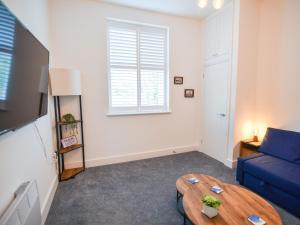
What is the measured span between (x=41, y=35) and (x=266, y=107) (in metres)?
3.64

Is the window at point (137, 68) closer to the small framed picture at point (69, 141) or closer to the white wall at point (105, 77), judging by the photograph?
the white wall at point (105, 77)

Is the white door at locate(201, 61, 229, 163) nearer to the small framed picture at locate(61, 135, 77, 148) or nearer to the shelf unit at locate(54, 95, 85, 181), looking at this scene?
the shelf unit at locate(54, 95, 85, 181)

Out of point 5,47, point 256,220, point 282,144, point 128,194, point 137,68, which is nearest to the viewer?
point 5,47

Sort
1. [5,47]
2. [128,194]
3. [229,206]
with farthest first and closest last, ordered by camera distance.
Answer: [128,194]
[229,206]
[5,47]

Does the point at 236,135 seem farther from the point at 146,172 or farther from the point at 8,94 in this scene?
the point at 8,94

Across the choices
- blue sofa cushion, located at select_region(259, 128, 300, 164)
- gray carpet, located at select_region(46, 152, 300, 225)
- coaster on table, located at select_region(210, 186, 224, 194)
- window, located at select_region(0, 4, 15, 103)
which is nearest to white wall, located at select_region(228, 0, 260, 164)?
blue sofa cushion, located at select_region(259, 128, 300, 164)

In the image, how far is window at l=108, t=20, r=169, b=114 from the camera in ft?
10.5

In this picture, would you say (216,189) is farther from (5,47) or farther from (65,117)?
(65,117)

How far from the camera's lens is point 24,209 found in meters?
1.25

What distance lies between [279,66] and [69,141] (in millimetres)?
3673

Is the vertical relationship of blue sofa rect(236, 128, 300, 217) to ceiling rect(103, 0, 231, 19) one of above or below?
below

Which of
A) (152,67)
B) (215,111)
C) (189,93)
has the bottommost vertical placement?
(215,111)

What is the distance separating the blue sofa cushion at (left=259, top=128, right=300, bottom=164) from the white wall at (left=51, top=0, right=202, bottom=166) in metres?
1.53

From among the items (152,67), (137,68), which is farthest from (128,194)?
(152,67)
